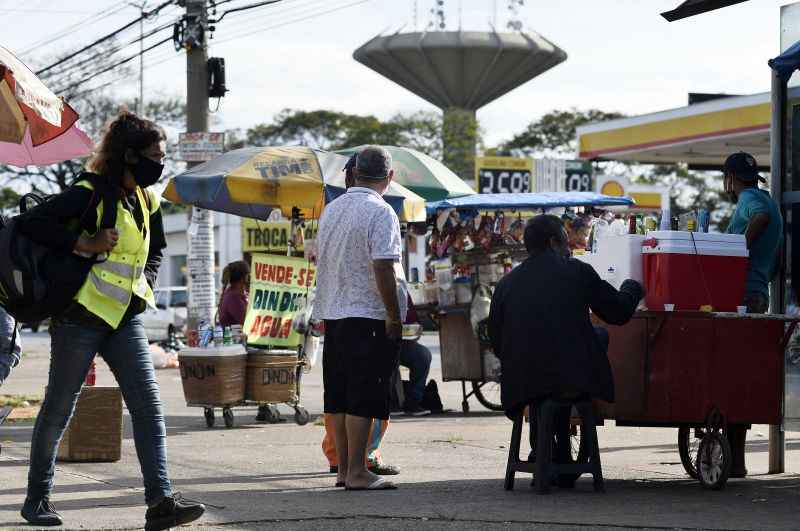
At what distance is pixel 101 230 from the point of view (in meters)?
6.52

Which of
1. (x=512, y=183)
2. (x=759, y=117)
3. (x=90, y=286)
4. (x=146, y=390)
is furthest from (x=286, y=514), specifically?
(x=512, y=183)

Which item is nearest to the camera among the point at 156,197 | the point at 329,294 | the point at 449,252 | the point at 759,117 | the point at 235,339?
the point at 156,197

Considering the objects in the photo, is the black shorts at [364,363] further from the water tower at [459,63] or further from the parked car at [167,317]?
the water tower at [459,63]

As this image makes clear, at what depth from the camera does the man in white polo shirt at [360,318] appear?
26.5ft

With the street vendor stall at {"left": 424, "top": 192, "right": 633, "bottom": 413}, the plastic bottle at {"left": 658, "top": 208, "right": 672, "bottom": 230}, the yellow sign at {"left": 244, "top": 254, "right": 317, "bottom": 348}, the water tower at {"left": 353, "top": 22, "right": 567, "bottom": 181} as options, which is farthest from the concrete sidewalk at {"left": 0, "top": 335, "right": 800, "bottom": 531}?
the water tower at {"left": 353, "top": 22, "right": 567, "bottom": 181}

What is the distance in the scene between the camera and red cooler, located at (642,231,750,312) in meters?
8.29

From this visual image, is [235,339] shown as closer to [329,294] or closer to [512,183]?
[329,294]

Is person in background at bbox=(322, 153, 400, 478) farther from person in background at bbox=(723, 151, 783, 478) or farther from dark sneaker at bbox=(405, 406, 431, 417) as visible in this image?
dark sneaker at bbox=(405, 406, 431, 417)

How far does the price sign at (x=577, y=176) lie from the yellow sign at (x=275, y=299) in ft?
137

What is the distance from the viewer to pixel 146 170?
6648 mm

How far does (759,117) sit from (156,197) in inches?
921

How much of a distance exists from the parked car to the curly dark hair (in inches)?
969

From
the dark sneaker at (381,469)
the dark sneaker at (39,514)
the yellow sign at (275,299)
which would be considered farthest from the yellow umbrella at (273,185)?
the dark sneaker at (39,514)

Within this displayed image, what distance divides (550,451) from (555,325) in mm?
698
